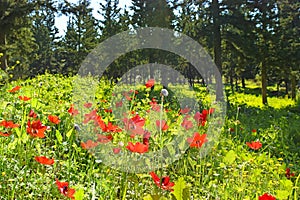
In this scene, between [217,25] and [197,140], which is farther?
[217,25]

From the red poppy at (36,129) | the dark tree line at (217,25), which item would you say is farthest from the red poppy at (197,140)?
the dark tree line at (217,25)

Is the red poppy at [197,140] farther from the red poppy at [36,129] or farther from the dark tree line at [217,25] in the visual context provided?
the dark tree line at [217,25]

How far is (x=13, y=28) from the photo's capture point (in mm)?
12836

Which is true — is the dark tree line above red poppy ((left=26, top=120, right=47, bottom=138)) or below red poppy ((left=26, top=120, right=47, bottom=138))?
above

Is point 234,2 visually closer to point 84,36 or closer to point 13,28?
point 13,28

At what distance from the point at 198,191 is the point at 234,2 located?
11.6m

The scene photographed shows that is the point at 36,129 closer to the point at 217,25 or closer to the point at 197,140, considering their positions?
the point at 197,140

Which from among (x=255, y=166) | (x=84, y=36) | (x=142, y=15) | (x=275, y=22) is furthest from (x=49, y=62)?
(x=255, y=166)

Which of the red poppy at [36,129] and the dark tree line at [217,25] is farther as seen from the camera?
the dark tree line at [217,25]

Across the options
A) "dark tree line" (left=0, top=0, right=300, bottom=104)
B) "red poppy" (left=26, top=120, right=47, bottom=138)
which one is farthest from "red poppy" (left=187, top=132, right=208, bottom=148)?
"dark tree line" (left=0, top=0, right=300, bottom=104)

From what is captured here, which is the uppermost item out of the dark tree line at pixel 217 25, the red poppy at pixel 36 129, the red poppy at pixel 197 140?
the dark tree line at pixel 217 25

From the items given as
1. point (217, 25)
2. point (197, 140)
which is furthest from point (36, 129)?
point (217, 25)

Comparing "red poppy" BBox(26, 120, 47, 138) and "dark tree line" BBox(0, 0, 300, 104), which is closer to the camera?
"red poppy" BBox(26, 120, 47, 138)

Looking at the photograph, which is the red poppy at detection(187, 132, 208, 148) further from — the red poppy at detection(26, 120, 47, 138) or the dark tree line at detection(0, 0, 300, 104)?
the dark tree line at detection(0, 0, 300, 104)
